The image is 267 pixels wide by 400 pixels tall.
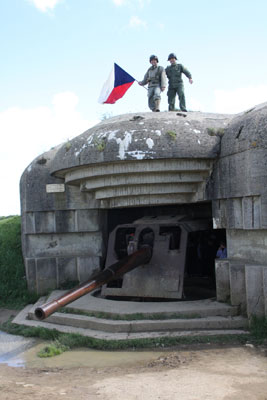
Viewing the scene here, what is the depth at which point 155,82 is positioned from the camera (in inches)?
286

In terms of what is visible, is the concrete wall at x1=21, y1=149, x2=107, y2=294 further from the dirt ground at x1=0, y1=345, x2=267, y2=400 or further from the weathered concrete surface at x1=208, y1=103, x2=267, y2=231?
the dirt ground at x1=0, y1=345, x2=267, y2=400

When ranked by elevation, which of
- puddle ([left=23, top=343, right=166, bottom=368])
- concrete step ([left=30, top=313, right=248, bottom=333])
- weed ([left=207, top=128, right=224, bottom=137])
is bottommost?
puddle ([left=23, top=343, right=166, bottom=368])

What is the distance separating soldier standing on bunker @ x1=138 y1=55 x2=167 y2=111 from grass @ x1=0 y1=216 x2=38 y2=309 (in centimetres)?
366

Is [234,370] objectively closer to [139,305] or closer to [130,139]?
[139,305]

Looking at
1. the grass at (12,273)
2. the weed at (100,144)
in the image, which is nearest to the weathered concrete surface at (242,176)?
the weed at (100,144)

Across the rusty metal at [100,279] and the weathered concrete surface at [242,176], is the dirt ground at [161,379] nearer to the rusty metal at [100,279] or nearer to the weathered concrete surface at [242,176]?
the rusty metal at [100,279]

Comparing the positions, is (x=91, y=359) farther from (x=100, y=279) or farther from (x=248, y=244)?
(x=248, y=244)

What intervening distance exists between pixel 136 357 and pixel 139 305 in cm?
128

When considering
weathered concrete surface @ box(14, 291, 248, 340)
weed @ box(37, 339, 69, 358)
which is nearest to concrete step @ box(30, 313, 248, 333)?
weathered concrete surface @ box(14, 291, 248, 340)

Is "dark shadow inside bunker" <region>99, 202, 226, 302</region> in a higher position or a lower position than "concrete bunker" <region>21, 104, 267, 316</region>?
lower

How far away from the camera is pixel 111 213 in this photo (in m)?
8.41

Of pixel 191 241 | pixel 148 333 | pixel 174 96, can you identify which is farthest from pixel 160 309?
pixel 174 96

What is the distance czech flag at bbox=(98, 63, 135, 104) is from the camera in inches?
298

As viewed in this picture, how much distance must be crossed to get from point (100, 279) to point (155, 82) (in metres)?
3.43
